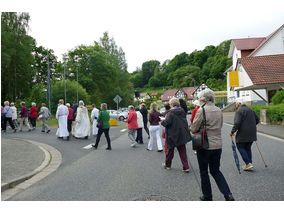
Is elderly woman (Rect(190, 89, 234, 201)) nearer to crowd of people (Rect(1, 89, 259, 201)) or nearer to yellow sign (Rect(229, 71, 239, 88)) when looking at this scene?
crowd of people (Rect(1, 89, 259, 201))

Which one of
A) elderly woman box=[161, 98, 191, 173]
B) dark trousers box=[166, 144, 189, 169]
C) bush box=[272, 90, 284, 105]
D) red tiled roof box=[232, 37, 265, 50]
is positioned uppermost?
red tiled roof box=[232, 37, 265, 50]

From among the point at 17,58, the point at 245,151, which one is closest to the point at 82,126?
the point at 245,151

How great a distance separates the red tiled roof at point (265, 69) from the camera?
77.0 ft

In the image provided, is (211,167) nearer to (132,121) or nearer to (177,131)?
(177,131)

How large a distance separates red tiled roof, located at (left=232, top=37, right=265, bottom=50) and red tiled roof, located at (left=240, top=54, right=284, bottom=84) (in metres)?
14.5

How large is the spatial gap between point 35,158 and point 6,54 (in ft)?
93.3

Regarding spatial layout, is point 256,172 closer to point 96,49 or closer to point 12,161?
point 12,161

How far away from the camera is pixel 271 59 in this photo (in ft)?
86.4

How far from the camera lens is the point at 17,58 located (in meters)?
36.6

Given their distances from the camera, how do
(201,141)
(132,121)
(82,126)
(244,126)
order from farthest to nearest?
(82,126) < (132,121) < (244,126) < (201,141)

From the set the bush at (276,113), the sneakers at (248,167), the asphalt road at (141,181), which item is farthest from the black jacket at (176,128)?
the bush at (276,113)

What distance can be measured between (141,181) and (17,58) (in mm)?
36219

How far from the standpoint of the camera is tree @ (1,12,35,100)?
34969mm

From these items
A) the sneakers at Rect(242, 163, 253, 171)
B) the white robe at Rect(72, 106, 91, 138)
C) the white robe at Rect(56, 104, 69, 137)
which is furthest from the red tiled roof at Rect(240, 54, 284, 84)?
the sneakers at Rect(242, 163, 253, 171)
